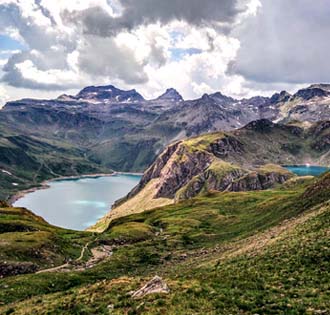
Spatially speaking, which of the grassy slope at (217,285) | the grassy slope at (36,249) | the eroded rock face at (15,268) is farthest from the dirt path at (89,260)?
the grassy slope at (217,285)

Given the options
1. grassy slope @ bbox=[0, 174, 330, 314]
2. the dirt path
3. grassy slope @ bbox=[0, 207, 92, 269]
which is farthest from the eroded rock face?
grassy slope @ bbox=[0, 174, 330, 314]

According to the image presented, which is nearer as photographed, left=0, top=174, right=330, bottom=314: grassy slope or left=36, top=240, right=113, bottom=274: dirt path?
left=0, top=174, right=330, bottom=314: grassy slope

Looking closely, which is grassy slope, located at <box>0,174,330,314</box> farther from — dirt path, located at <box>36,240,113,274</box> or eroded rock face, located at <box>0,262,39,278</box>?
eroded rock face, located at <box>0,262,39,278</box>

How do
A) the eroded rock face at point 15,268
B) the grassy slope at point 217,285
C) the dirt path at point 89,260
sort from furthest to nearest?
the dirt path at point 89,260
the eroded rock face at point 15,268
the grassy slope at point 217,285

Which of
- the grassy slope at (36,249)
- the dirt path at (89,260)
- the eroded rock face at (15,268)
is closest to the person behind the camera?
the eroded rock face at (15,268)

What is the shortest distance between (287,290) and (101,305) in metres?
15.9

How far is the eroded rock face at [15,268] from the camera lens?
70062 millimetres

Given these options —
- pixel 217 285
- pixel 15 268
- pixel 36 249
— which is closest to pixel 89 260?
pixel 36 249

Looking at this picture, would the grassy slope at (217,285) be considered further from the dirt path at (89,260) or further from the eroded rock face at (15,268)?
the eroded rock face at (15,268)

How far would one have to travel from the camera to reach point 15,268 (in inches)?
2827

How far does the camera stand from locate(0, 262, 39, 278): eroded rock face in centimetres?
7006

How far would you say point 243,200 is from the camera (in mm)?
164875

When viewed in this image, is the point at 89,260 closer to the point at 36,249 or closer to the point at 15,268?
the point at 36,249

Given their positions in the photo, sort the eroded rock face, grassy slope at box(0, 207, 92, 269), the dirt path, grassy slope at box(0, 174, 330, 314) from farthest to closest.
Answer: grassy slope at box(0, 207, 92, 269) < the dirt path < the eroded rock face < grassy slope at box(0, 174, 330, 314)
